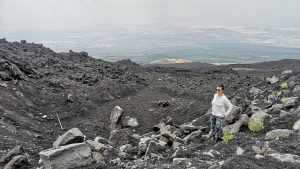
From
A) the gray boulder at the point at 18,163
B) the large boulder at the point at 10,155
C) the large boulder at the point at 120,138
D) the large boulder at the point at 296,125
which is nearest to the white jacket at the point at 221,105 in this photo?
the large boulder at the point at 296,125

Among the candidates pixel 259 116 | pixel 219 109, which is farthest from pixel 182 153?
pixel 259 116

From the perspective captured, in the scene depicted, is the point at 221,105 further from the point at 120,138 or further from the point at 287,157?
the point at 120,138

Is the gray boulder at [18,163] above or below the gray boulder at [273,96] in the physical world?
below

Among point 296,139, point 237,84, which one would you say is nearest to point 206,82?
point 237,84

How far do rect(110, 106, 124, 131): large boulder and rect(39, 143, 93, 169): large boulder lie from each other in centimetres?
1011

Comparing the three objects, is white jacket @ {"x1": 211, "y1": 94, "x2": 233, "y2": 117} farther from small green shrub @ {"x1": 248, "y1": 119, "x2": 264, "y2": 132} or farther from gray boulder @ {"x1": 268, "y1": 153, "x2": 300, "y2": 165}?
gray boulder @ {"x1": 268, "y1": 153, "x2": 300, "y2": 165}

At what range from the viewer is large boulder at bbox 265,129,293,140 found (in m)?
13.0

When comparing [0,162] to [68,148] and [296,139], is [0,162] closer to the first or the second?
[68,148]

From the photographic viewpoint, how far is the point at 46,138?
19.0 meters

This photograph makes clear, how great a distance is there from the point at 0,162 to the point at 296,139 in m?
8.22

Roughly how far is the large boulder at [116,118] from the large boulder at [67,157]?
33.2ft

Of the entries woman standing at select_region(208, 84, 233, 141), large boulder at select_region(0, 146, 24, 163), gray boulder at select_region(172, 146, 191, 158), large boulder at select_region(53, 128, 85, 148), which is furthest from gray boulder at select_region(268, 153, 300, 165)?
large boulder at select_region(0, 146, 24, 163)

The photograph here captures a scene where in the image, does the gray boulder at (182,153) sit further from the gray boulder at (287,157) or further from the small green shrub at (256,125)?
the small green shrub at (256,125)

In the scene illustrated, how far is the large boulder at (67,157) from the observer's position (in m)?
11.5
